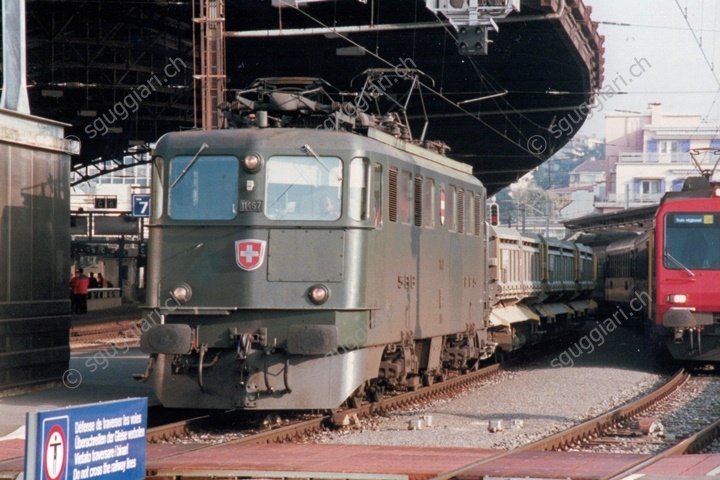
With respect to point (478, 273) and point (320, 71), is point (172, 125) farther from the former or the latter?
point (478, 273)

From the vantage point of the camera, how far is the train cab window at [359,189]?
12.5 metres

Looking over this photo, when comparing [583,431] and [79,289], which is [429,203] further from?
[79,289]

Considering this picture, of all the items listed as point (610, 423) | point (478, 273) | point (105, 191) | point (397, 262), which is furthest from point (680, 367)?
point (105, 191)

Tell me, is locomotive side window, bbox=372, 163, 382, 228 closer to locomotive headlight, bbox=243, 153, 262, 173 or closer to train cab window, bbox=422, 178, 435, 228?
locomotive headlight, bbox=243, 153, 262, 173

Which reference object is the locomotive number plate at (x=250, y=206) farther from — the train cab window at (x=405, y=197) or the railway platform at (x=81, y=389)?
the railway platform at (x=81, y=389)

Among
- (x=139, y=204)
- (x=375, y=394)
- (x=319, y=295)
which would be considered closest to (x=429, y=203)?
(x=375, y=394)

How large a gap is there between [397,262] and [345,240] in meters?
1.38

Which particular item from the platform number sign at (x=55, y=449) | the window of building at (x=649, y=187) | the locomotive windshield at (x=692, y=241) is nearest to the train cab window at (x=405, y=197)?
the platform number sign at (x=55, y=449)

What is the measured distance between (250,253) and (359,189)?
139 centimetres

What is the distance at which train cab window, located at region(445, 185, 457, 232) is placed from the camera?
15.9m

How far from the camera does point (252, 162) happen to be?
40.8ft

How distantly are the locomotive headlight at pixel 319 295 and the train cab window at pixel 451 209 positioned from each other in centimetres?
411

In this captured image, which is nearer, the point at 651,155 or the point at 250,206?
the point at 250,206

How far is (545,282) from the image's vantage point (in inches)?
1120
